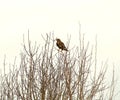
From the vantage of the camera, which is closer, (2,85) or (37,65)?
(37,65)

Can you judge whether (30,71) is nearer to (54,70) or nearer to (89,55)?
(54,70)

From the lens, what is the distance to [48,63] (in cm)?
756

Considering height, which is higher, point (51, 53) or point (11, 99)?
point (51, 53)

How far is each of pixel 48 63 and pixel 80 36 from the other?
Answer: 995 millimetres

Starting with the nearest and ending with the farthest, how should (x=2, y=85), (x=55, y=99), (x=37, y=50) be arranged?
(x=55, y=99) < (x=37, y=50) < (x=2, y=85)

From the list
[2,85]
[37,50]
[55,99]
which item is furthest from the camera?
[2,85]

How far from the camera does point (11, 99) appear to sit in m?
7.84

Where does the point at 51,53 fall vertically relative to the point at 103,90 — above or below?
above

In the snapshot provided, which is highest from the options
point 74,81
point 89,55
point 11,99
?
point 89,55

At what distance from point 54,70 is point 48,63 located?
0.71 ft

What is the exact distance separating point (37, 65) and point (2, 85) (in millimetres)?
1420

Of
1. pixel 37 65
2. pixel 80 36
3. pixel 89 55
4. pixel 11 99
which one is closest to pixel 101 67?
pixel 89 55

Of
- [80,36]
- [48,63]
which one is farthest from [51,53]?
[80,36]

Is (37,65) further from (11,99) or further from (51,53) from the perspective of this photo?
(11,99)
